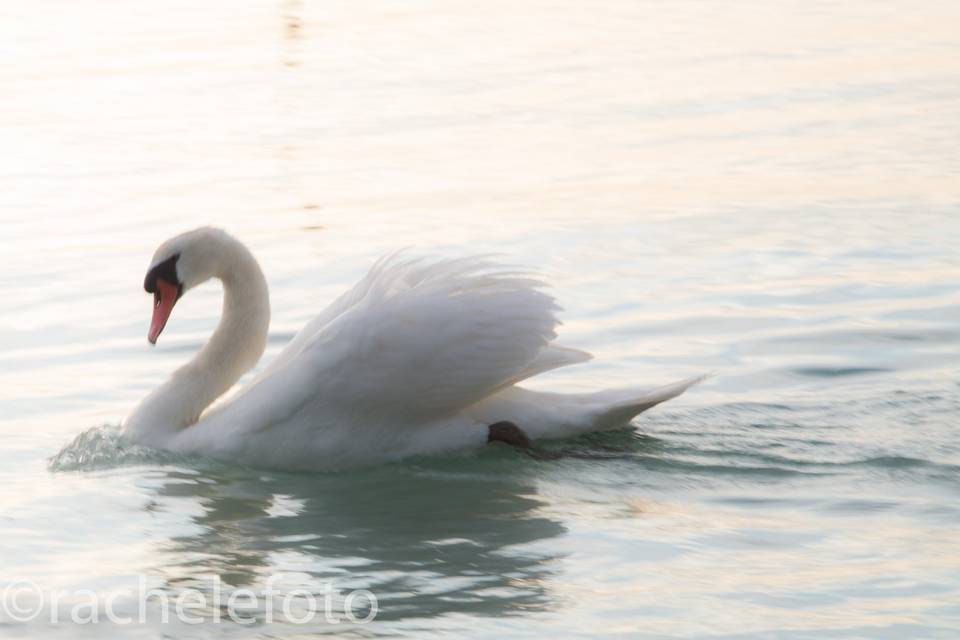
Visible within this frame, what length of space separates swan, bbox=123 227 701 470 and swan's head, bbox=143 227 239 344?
586mm

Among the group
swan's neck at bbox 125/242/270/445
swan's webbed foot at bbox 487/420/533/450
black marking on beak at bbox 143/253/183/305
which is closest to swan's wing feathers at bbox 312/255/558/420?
swan's webbed foot at bbox 487/420/533/450

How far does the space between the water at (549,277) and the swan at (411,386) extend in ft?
0.43

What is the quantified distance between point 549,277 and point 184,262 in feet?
10.1

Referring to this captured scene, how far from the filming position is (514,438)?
832 cm

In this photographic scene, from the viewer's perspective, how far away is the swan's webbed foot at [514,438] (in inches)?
327

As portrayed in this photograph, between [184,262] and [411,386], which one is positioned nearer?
[411,386]

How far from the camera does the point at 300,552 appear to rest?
732 centimetres

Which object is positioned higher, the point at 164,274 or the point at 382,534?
the point at 164,274

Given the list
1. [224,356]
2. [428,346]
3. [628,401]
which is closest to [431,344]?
[428,346]

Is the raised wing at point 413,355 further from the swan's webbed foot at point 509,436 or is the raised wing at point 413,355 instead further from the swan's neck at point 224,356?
the swan's neck at point 224,356

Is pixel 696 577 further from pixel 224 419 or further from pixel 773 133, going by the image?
pixel 773 133

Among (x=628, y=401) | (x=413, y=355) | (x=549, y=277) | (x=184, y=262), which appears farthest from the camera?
(x=549, y=277)

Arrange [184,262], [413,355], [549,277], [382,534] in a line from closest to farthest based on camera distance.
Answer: [382,534]
[413,355]
[184,262]
[549,277]

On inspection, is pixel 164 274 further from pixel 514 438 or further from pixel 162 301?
pixel 514 438
